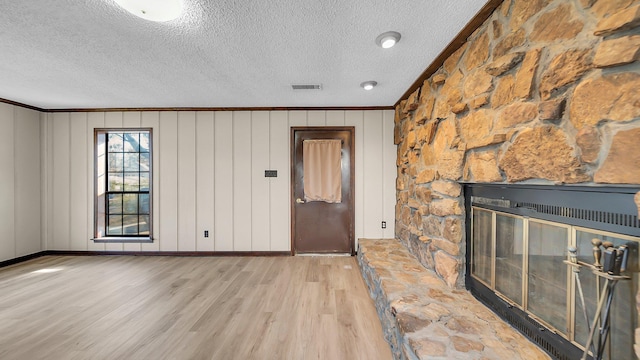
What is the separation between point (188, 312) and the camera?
2162 mm

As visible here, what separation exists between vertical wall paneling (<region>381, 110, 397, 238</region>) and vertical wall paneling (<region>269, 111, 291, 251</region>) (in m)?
1.50

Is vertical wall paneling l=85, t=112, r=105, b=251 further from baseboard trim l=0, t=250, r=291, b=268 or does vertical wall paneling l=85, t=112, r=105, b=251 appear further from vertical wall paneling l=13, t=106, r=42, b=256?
vertical wall paneling l=13, t=106, r=42, b=256

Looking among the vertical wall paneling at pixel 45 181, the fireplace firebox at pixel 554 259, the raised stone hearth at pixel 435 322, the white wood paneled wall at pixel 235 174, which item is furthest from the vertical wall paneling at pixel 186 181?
the fireplace firebox at pixel 554 259

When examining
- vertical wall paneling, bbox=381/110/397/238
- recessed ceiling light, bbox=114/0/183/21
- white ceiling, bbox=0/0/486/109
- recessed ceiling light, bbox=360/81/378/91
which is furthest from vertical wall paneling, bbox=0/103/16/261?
vertical wall paneling, bbox=381/110/397/238

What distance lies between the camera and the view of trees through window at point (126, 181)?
12.6ft

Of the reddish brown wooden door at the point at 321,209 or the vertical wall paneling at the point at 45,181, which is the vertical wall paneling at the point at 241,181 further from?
the vertical wall paneling at the point at 45,181

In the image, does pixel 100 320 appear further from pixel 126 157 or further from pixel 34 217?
pixel 34 217

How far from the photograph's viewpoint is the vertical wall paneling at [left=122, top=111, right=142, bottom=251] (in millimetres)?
3703

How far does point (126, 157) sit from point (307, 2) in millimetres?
4028

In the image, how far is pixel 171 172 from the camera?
3.71m

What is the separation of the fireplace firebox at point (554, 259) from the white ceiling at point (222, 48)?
129 cm

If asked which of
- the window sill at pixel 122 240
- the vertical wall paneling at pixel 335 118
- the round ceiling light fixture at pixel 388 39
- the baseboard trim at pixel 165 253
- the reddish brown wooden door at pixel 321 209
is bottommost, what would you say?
the baseboard trim at pixel 165 253

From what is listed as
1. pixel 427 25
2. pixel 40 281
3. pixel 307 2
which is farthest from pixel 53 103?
pixel 427 25

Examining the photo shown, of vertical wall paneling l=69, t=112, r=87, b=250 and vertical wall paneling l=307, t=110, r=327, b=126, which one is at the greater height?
vertical wall paneling l=307, t=110, r=327, b=126
